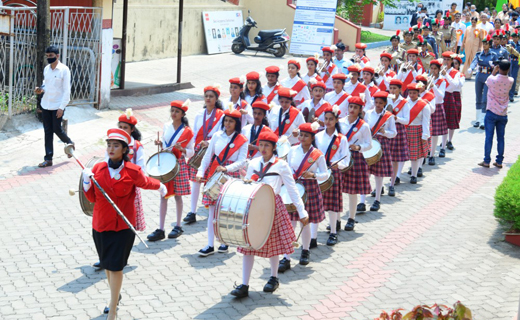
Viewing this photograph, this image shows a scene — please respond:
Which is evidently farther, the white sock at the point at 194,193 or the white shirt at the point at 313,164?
the white sock at the point at 194,193

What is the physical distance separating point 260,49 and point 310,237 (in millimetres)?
17122

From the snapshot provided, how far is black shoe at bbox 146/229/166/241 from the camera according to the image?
9648mm

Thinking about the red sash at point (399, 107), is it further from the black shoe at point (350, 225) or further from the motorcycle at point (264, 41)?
the motorcycle at point (264, 41)

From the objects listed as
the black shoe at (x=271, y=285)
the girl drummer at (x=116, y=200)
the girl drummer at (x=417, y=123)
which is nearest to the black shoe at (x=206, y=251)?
the black shoe at (x=271, y=285)

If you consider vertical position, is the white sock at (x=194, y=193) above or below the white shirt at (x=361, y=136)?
below

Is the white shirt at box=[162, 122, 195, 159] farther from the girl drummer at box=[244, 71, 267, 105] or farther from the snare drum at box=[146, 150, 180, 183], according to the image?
the girl drummer at box=[244, 71, 267, 105]

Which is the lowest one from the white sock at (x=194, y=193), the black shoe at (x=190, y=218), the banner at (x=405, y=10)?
the black shoe at (x=190, y=218)

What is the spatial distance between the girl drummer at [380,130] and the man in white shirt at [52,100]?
16.0 ft

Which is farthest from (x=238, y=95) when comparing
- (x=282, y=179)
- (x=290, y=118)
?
(x=282, y=179)

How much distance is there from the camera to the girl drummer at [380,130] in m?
11.6

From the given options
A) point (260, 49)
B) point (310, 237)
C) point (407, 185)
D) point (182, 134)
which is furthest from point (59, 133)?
point (260, 49)

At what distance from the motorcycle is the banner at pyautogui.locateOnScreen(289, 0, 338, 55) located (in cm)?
69

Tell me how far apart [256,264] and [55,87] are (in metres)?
5.16

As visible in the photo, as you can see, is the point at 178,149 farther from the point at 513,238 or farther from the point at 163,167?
the point at 513,238
